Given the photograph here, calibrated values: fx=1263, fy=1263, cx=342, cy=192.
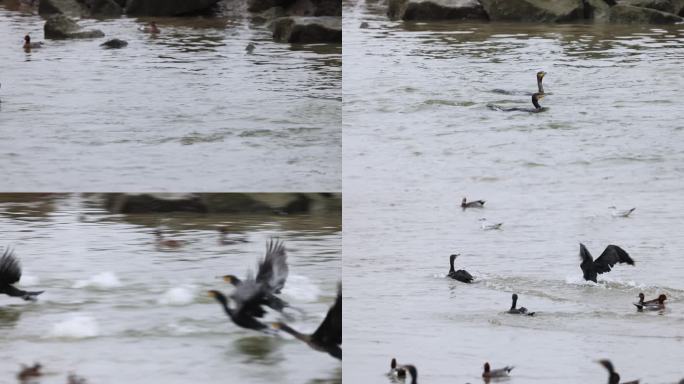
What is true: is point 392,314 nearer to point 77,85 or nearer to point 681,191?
point 681,191

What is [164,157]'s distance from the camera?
887 centimetres

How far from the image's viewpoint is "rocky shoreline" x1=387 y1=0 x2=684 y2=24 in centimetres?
2109

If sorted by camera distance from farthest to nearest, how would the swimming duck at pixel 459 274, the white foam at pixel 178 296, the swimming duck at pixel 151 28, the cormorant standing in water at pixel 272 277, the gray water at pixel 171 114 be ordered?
the swimming duck at pixel 151 28
the swimming duck at pixel 459 274
the gray water at pixel 171 114
the white foam at pixel 178 296
the cormorant standing in water at pixel 272 277

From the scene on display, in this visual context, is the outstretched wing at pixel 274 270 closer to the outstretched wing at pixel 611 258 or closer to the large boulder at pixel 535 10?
the outstretched wing at pixel 611 258

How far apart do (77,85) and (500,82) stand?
488cm

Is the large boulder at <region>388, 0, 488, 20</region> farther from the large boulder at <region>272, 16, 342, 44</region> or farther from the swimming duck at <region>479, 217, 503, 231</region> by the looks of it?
the swimming duck at <region>479, 217, 503, 231</region>

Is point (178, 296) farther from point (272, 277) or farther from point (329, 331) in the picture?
point (329, 331)

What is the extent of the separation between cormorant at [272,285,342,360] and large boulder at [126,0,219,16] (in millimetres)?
19115

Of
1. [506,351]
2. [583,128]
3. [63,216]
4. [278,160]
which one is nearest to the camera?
[63,216]

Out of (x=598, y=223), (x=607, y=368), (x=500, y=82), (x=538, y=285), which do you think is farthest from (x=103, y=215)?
(x=500, y=82)

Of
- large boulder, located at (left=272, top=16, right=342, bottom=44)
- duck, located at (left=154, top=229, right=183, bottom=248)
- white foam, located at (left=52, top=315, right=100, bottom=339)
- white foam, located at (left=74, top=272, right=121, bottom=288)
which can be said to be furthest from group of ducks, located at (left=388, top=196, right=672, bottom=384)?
large boulder, located at (left=272, top=16, right=342, bottom=44)

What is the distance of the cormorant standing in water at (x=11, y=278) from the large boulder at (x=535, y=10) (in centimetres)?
1756

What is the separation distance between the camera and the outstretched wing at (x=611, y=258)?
9.09 m

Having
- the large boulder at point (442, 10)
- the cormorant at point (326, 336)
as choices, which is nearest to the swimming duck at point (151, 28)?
the large boulder at point (442, 10)
